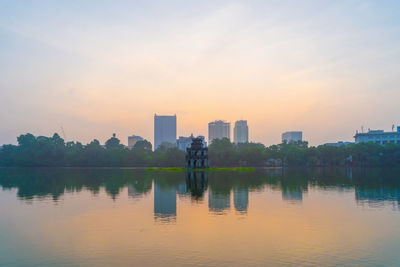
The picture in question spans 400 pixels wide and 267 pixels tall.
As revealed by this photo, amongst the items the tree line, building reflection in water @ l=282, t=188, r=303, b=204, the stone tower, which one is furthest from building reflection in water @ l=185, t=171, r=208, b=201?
the tree line

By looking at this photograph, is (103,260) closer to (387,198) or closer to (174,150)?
(387,198)

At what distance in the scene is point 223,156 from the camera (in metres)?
174

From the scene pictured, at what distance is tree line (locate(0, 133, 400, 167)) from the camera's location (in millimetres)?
167375

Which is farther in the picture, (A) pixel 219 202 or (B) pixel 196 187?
(B) pixel 196 187

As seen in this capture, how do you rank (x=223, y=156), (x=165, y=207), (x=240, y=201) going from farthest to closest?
(x=223, y=156)
(x=240, y=201)
(x=165, y=207)

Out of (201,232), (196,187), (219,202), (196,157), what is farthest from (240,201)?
(196,157)

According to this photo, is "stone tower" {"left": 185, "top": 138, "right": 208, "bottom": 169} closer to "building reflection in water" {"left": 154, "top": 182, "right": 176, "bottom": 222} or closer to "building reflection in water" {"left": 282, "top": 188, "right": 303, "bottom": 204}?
"building reflection in water" {"left": 282, "top": 188, "right": 303, "bottom": 204}

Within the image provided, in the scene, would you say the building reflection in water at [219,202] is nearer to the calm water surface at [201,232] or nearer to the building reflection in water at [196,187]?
the calm water surface at [201,232]

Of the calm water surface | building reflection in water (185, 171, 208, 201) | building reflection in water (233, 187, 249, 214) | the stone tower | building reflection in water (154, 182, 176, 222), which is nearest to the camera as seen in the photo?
the calm water surface

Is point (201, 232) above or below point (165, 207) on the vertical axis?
below

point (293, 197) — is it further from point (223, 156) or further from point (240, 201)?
point (223, 156)

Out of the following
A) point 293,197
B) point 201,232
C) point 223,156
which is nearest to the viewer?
point 201,232

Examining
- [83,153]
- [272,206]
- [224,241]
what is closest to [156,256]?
[224,241]

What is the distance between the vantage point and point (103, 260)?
20891 millimetres
